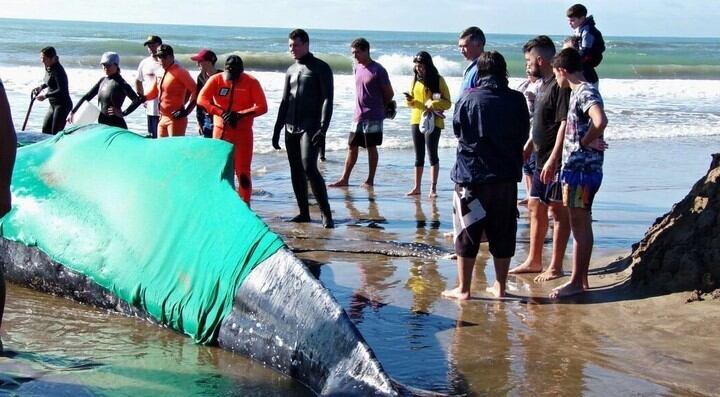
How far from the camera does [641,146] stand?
1672 centimetres

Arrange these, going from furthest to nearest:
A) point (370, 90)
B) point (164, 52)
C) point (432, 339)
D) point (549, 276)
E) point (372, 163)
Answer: point (372, 163) < point (370, 90) < point (164, 52) < point (549, 276) < point (432, 339)

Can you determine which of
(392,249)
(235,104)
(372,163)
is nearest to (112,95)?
(235,104)

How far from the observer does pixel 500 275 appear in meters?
6.78

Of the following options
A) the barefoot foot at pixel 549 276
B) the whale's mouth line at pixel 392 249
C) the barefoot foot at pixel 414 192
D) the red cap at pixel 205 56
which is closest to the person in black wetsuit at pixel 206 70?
the red cap at pixel 205 56

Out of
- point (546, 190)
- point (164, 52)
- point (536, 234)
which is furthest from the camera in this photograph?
point (164, 52)

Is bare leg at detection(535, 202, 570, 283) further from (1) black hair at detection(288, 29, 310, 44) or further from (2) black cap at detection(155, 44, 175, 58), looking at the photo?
(2) black cap at detection(155, 44, 175, 58)

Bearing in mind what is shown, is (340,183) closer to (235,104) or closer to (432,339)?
(235,104)

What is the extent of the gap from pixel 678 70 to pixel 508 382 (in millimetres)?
43888

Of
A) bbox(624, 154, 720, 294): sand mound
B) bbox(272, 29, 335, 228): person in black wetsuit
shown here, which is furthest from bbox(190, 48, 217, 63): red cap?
bbox(624, 154, 720, 294): sand mound

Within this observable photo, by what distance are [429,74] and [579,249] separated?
466cm

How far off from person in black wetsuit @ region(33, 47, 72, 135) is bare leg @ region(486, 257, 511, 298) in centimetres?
702

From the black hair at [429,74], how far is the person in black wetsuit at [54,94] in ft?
14.0

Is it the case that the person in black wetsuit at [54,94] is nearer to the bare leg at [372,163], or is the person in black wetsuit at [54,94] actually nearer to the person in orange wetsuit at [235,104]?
the person in orange wetsuit at [235,104]

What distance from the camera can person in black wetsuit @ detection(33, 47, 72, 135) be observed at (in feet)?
39.1
